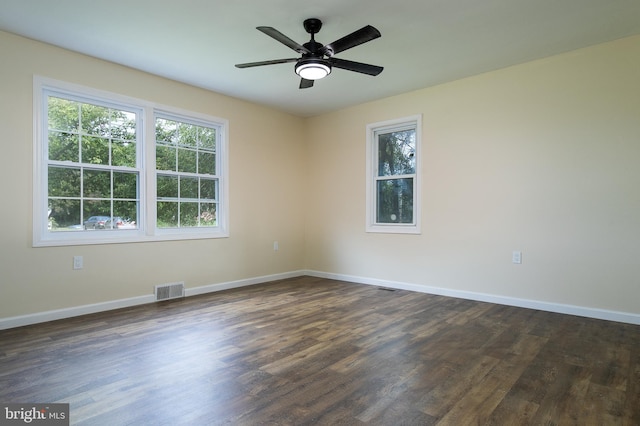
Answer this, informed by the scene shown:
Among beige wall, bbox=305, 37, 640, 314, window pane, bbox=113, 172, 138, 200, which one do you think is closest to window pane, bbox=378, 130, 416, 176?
beige wall, bbox=305, 37, 640, 314

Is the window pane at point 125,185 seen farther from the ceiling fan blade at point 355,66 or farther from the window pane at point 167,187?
the ceiling fan blade at point 355,66

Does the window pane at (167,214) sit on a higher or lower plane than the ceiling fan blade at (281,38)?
lower

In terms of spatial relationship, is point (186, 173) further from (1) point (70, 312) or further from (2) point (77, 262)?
(1) point (70, 312)

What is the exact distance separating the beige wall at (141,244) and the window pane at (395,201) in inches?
58.3

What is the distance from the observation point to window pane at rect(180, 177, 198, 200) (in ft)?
14.9

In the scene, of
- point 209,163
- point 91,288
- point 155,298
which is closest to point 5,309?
point 91,288

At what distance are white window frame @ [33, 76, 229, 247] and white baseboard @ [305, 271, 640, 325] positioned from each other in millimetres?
2346

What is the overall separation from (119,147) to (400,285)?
3910 millimetres

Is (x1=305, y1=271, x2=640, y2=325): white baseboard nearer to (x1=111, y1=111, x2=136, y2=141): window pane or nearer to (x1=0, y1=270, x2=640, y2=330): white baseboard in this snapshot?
(x1=0, y1=270, x2=640, y2=330): white baseboard

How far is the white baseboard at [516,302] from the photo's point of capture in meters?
3.39

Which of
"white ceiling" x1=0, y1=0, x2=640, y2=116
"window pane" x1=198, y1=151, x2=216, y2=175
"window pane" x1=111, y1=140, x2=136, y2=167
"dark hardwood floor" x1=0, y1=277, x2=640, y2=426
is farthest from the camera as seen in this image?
"window pane" x1=198, y1=151, x2=216, y2=175

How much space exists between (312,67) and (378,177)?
2599 millimetres

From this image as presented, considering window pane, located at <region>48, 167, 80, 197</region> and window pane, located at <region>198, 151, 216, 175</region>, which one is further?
window pane, located at <region>198, 151, 216, 175</region>

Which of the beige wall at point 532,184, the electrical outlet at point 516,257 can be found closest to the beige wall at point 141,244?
the beige wall at point 532,184
